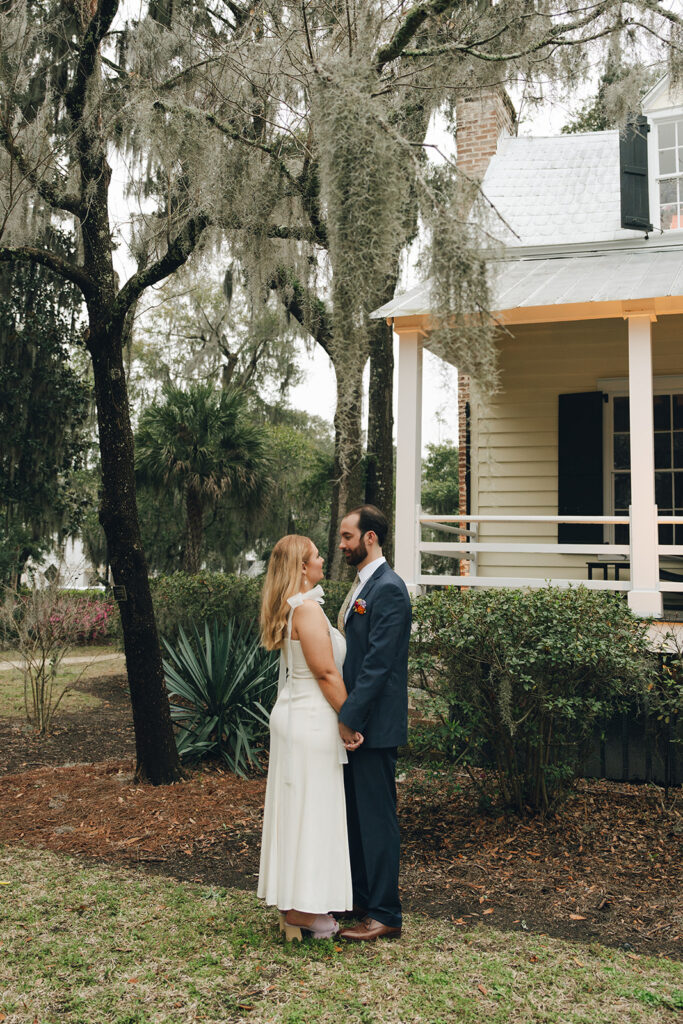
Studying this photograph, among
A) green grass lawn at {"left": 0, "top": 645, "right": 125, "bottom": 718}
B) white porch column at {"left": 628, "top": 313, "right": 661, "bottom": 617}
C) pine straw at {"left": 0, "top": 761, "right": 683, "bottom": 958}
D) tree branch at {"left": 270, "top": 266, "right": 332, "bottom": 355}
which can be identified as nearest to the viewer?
pine straw at {"left": 0, "top": 761, "right": 683, "bottom": 958}

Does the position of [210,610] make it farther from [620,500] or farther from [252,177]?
[252,177]

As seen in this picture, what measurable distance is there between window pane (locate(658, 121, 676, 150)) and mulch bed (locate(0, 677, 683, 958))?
6.20 m

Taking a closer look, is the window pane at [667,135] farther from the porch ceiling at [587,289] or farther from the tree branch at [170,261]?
the tree branch at [170,261]

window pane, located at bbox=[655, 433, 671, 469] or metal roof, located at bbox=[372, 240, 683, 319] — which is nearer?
metal roof, located at bbox=[372, 240, 683, 319]

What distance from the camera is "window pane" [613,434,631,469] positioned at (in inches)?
369

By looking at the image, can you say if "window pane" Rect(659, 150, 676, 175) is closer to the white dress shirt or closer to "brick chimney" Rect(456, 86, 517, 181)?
"brick chimney" Rect(456, 86, 517, 181)

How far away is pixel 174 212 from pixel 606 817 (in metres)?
5.77

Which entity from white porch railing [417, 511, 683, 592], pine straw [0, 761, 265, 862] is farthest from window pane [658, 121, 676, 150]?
pine straw [0, 761, 265, 862]

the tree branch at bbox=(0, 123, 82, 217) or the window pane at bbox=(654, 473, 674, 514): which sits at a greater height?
the tree branch at bbox=(0, 123, 82, 217)

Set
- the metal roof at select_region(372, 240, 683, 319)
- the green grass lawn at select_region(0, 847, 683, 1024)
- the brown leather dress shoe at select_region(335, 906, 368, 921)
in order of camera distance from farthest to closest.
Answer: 1. the metal roof at select_region(372, 240, 683, 319)
2. the brown leather dress shoe at select_region(335, 906, 368, 921)
3. the green grass lawn at select_region(0, 847, 683, 1024)

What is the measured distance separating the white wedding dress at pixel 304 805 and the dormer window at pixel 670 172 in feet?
22.7

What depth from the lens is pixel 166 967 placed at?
365 cm

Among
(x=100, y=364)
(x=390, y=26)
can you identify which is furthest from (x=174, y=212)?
(x=390, y=26)

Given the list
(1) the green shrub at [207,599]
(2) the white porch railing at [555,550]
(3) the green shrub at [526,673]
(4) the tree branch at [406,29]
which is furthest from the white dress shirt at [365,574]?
(1) the green shrub at [207,599]
